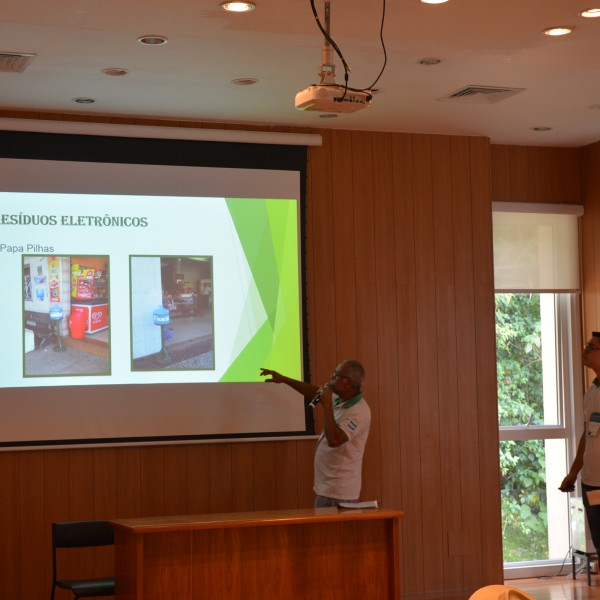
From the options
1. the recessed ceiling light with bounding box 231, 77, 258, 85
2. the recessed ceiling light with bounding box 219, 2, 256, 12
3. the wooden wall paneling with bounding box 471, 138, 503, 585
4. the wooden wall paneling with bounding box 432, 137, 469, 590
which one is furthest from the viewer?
the wooden wall paneling with bounding box 471, 138, 503, 585

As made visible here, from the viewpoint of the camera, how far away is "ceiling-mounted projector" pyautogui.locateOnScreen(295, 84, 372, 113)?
3859 millimetres

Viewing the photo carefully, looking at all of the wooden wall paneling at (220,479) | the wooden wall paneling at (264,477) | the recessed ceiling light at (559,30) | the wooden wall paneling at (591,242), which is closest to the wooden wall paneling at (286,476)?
the wooden wall paneling at (264,477)

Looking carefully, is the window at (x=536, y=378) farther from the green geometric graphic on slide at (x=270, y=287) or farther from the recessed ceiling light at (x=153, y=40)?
the recessed ceiling light at (x=153, y=40)

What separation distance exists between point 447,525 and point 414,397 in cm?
94

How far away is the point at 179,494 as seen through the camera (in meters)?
6.36

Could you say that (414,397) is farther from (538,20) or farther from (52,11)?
(52,11)

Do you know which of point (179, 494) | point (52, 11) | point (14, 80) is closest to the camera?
point (52, 11)

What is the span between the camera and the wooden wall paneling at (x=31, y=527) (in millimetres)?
6020

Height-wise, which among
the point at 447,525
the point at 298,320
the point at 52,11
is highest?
the point at 52,11

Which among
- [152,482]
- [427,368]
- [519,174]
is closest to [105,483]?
[152,482]

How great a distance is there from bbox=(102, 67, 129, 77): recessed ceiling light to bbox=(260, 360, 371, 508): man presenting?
2.10 m

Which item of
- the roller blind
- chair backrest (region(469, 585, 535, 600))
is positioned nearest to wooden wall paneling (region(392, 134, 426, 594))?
the roller blind

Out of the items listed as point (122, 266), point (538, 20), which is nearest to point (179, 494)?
point (122, 266)

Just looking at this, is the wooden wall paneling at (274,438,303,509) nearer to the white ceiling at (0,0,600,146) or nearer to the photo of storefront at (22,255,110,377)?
the photo of storefront at (22,255,110,377)
